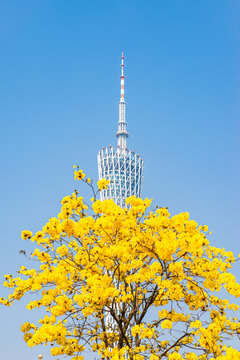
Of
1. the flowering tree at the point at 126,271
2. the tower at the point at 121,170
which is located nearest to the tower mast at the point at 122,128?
the tower at the point at 121,170

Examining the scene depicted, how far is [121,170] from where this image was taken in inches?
3875

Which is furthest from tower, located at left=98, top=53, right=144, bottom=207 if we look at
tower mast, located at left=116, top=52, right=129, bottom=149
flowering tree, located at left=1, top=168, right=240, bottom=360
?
flowering tree, located at left=1, top=168, right=240, bottom=360

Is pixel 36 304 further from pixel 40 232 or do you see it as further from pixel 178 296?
pixel 178 296

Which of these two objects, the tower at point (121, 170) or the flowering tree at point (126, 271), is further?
the tower at point (121, 170)

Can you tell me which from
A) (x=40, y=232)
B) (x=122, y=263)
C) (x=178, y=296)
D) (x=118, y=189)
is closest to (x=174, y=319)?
(x=178, y=296)

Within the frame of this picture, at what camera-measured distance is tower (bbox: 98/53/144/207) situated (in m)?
97.9

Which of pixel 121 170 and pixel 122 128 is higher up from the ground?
pixel 122 128

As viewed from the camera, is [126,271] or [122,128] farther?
[122,128]

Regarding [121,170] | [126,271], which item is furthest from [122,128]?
[126,271]

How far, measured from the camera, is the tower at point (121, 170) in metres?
97.9

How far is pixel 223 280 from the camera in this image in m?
8.89

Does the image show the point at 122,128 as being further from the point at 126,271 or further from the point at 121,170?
the point at 126,271

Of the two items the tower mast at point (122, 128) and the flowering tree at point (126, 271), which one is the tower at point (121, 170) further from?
the flowering tree at point (126, 271)

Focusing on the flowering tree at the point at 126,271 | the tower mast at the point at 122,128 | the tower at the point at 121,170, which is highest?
the tower mast at the point at 122,128
